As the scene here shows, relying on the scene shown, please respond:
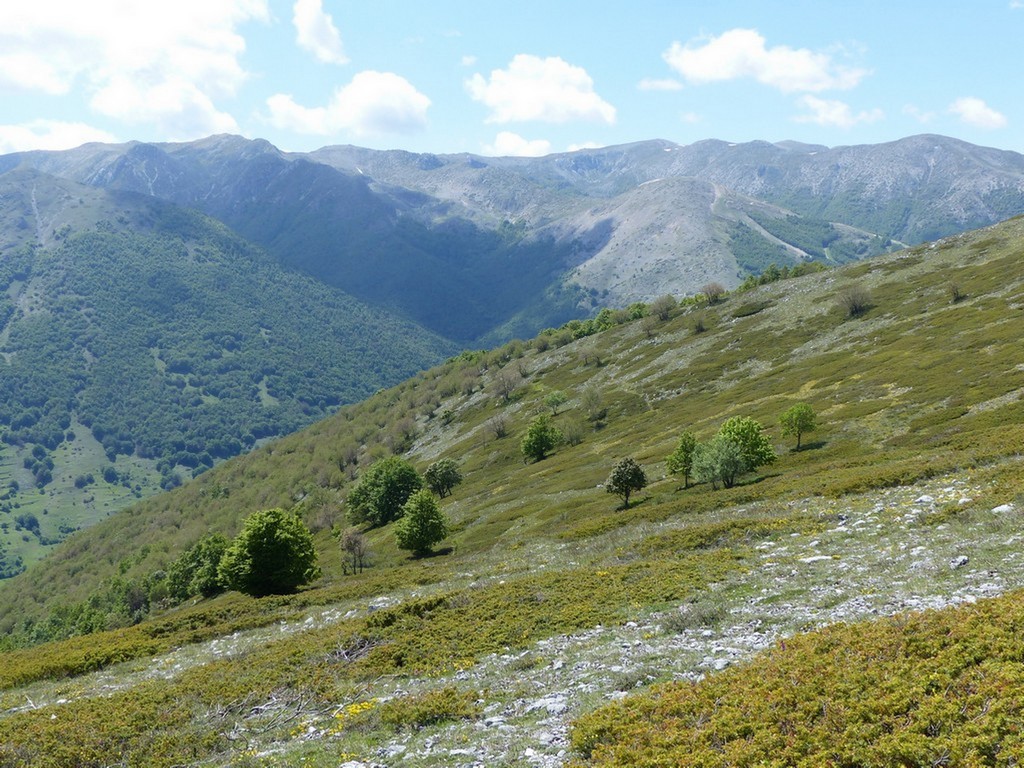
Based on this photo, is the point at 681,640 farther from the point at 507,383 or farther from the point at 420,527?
the point at 507,383

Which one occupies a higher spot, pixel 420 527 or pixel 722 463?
pixel 722 463

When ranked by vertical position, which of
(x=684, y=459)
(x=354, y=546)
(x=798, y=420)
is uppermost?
(x=798, y=420)

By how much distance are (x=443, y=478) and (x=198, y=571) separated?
136 ft

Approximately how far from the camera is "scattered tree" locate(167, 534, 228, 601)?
90000 mm

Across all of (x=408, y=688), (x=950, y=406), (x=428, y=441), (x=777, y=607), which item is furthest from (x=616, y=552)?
(x=428, y=441)

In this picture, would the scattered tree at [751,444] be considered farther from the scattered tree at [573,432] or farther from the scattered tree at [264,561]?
the scattered tree at [573,432]

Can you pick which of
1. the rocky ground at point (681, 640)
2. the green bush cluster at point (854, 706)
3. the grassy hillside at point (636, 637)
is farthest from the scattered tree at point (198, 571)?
the green bush cluster at point (854, 706)

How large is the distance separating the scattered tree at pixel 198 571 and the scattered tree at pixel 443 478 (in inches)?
1405

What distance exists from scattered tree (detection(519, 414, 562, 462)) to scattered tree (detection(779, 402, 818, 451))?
188ft

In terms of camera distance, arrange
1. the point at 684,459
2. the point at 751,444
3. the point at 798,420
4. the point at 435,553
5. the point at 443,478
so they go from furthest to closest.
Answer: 1. the point at 443,478
2. the point at 435,553
3. the point at 798,420
4. the point at 684,459
5. the point at 751,444

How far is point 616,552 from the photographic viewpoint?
36.7m

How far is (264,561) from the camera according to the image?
55344 mm

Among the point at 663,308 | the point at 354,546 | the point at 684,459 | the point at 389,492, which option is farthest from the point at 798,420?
the point at 663,308

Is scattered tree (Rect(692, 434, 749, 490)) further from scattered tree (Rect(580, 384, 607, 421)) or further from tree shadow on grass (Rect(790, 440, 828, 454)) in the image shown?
scattered tree (Rect(580, 384, 607, 421))
